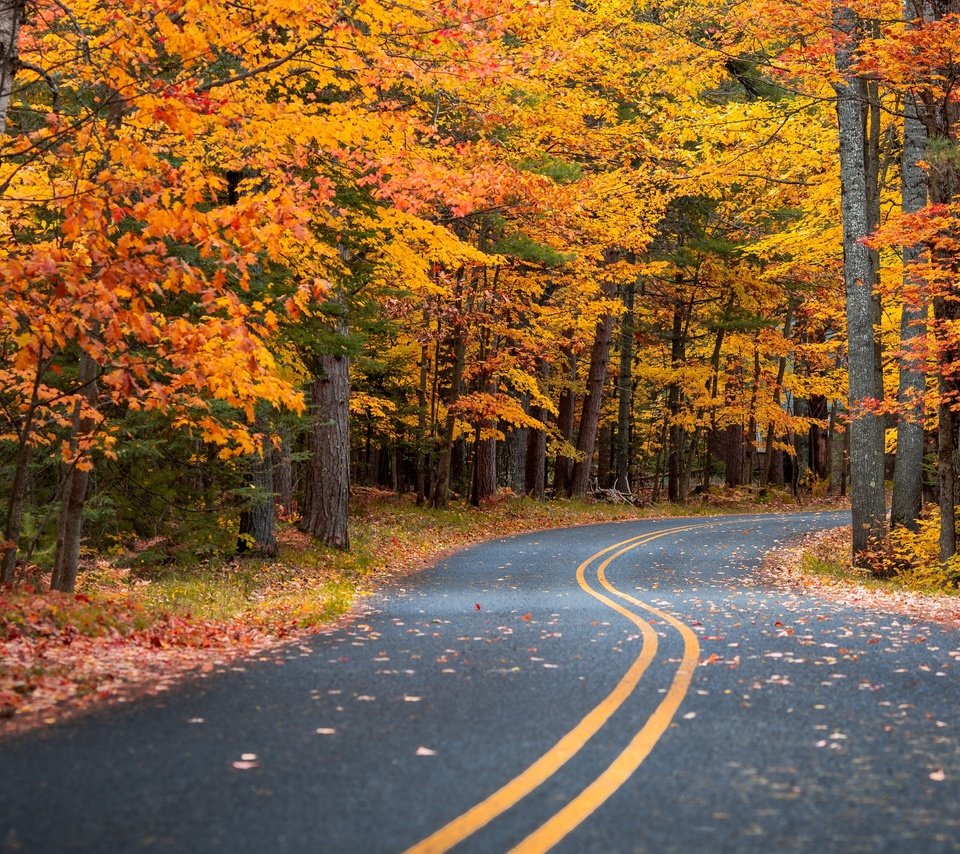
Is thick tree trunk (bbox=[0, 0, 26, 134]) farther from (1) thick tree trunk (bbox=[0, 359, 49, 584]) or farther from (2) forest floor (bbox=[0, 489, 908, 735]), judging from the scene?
(2) forest floor (bbox=[0, 489, 908, 735])

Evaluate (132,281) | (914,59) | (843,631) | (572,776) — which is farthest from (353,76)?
(572,776)

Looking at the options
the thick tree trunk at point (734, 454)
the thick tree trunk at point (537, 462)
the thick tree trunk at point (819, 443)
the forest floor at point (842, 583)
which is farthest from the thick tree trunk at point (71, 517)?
the thick tree trunk at point (819, 443)

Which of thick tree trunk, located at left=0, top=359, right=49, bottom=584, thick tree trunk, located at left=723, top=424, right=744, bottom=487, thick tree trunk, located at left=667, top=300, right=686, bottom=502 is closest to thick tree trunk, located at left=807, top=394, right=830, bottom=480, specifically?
thick tree trunk, located at left=723, top=424, right=744, bottom=487

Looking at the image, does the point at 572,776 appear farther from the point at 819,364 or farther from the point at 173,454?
the point at 819,364

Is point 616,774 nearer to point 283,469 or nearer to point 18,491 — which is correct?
point 18,491

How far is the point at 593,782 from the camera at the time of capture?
523 centimetres

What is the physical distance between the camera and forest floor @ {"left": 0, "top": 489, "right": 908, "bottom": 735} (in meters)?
7.54

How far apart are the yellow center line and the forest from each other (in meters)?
4.30

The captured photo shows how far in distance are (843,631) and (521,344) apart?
2176cm

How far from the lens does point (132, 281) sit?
Answer: 28.0ft

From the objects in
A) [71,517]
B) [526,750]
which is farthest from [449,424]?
[526,750]

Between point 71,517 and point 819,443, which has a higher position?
point 819,443

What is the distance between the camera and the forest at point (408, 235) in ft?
30.3

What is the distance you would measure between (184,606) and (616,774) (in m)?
7.79
